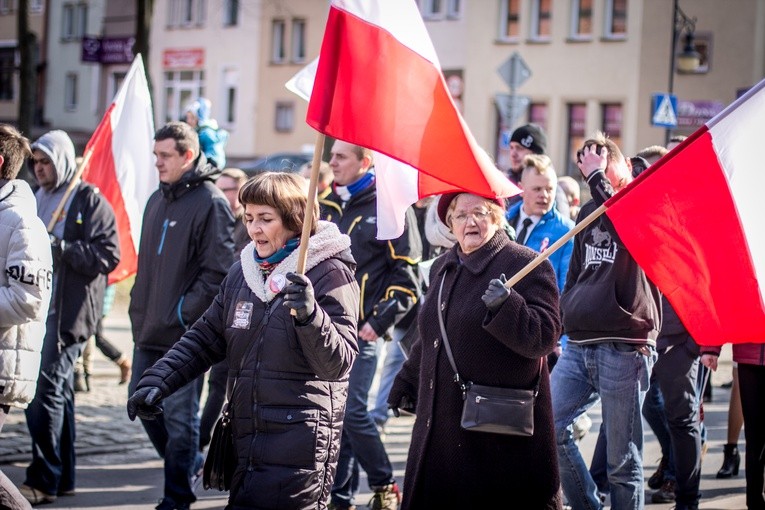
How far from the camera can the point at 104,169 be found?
29.7 ft

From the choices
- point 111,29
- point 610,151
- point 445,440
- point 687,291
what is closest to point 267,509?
point 445,440

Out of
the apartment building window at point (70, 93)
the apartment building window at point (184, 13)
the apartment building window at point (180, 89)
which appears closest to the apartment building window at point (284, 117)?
the apartment building window at point (180, 89)

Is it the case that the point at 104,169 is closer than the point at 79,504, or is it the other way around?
the point at 79,504

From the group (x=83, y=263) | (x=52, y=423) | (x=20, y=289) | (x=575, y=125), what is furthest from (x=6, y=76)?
(x=20, y=289)

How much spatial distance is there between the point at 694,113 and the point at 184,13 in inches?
1173

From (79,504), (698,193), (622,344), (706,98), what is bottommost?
(79,504)

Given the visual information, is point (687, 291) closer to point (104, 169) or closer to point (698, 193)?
point (698, 193)

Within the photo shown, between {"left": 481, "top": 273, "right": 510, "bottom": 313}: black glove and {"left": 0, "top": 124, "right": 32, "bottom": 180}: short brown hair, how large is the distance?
2557 mm

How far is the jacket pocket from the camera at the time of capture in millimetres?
4832

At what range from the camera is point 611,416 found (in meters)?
6.27

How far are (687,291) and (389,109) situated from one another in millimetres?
1521

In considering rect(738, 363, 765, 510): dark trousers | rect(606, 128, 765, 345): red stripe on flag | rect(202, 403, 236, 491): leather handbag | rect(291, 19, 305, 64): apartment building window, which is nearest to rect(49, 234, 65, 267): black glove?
rect(202, 403, 236, 491): leather handbag

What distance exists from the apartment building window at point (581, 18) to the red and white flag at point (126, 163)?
3176 centimetres

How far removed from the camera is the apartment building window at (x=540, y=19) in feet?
132
